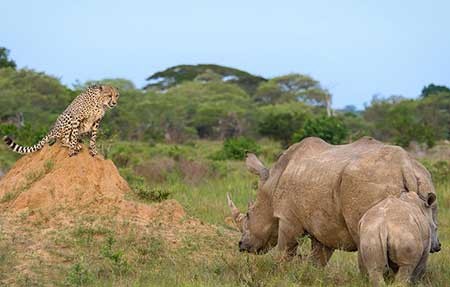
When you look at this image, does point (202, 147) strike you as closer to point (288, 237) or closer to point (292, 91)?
point (292, 91)

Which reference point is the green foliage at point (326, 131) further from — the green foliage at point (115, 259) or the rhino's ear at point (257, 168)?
the green foliage at point (115, 259)

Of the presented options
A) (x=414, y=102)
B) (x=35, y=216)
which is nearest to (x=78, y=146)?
(x=35, y=216)

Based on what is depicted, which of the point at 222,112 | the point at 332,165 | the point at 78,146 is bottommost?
the point at 222,112

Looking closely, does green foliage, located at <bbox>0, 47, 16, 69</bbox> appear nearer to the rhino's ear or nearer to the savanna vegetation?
the savanna vegetation

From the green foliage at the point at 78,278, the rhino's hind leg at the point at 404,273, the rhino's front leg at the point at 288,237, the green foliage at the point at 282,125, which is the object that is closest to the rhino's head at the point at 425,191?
the rhino's hind leg at the point at 404,273

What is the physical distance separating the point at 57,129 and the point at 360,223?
549 centimetres

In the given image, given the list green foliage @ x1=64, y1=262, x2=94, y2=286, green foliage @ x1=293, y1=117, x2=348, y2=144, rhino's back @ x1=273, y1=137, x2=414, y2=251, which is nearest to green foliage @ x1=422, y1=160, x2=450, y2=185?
green foliage @ x1=293, y1=117, x2=348, y2=144

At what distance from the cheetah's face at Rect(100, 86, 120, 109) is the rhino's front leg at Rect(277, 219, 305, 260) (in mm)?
3589

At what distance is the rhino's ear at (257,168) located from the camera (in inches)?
336

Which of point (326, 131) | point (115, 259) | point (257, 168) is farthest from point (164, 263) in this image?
point (326, 131)

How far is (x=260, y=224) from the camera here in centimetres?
848

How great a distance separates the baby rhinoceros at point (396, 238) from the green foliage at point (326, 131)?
22.5 metres

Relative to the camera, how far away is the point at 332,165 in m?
7.16

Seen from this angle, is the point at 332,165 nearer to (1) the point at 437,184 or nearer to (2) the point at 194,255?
(2) the point at 194,255
